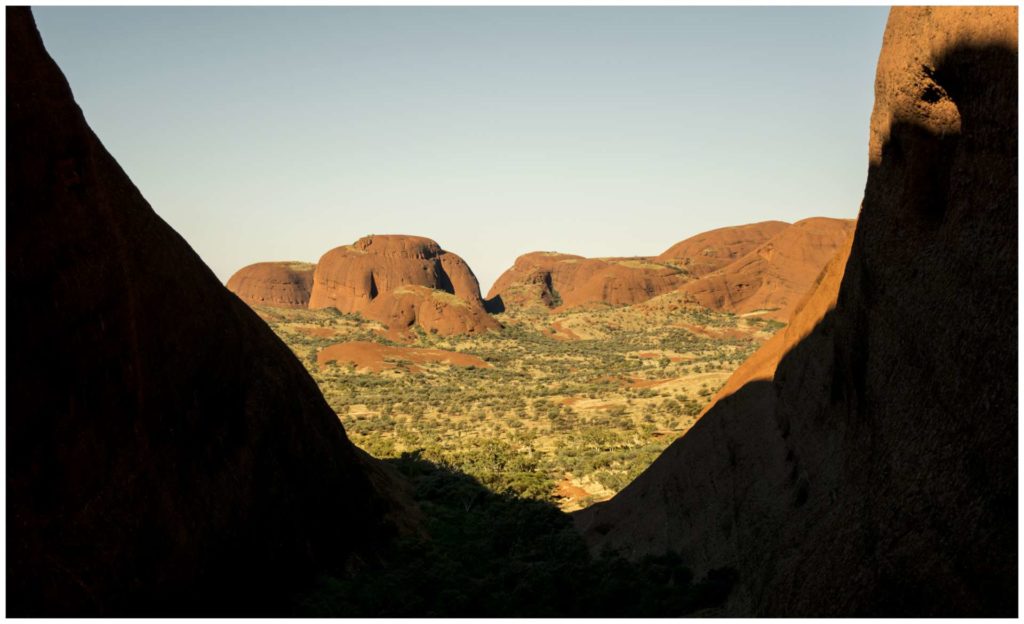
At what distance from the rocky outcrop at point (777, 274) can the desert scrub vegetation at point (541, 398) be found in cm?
567

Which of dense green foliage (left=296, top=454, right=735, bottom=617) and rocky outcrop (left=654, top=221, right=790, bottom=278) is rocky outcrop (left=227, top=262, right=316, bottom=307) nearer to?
rocky outcrop (left=654, top=221, right=790, bottom=278)

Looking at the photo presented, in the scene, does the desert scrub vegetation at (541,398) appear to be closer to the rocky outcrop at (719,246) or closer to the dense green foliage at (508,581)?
the dense green foliage at (508,581)

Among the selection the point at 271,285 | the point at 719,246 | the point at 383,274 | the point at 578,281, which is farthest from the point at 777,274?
the point at 271,285

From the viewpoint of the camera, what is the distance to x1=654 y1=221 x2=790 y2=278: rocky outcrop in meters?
131

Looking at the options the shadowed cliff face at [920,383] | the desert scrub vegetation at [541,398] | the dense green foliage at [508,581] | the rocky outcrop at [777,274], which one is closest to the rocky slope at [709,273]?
the rocky outcrop at [777,274]

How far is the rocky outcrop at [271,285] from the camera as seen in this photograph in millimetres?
147500

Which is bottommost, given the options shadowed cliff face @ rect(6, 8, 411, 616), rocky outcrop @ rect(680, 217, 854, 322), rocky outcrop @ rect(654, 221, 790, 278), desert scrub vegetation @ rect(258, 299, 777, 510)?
desert scrub vegetation @ rect(258, 299, 777, 510)

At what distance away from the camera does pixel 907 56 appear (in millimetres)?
8125

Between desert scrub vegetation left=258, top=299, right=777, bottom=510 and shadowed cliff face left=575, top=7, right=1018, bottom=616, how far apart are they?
12.9 meters

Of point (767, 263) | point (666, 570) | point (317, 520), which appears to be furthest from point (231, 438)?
point (767, 263)

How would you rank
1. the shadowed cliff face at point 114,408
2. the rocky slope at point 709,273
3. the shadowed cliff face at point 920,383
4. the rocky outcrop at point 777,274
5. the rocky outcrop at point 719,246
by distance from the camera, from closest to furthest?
the shadowed cliff face at point 920,383, the shadowed cliff face at point 114,408, the rocky outcrop at point 777,274, the rocky slope at point 709,273, the rocky outcrop at point 719,246

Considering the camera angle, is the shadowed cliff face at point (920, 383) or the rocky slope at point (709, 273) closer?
the shadowed cliff face at point (920, 383)

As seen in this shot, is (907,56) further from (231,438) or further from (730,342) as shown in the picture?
(730,342)


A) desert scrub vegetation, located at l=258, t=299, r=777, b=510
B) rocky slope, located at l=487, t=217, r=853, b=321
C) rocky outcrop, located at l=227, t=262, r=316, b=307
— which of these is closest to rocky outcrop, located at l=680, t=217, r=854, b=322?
rocky slope, located at l=487, t=217, r=853, b=321
